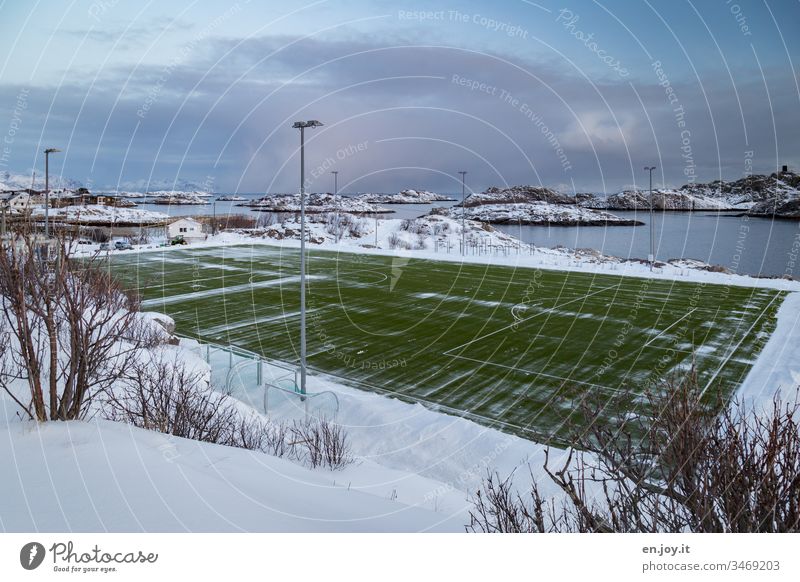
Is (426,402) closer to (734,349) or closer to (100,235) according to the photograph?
(734,349)

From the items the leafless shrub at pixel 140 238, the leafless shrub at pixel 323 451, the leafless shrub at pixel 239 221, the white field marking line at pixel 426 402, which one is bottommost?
the white field marking line at pixel 426 402

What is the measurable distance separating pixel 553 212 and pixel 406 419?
84.1 meters

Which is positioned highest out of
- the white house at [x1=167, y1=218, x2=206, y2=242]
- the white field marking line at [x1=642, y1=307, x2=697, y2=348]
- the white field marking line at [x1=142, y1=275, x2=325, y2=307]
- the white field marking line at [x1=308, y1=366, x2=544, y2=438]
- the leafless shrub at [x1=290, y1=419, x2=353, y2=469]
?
the white house at [x1=167, y1=218, x2=206, y2=242]

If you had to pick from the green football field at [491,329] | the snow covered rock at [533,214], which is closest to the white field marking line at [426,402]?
the green football field at [491,329]

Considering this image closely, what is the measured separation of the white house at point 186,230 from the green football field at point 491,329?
27.5 meters

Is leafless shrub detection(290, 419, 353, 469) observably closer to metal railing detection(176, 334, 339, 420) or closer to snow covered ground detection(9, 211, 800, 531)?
snow covered ground detection(9, 211, 800, 531)

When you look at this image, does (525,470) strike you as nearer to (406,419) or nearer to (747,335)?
(406,419)

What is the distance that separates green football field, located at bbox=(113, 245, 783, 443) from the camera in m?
18.2

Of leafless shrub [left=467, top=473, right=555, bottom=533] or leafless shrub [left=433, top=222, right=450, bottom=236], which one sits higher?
leafless shrub [left=433, top=222, right=450, bottom=236]

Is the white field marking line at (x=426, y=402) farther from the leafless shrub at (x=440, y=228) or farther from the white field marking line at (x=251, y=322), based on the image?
the leafless shrub at (x=440, y=228)

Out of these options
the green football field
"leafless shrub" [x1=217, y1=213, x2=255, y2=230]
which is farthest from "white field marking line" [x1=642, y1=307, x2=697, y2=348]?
"leafless shrub" [x1=217, y1=213, x2=255, y2=230]

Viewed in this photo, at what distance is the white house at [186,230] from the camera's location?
240 ft

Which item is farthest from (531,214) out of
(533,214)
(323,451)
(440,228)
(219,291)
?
(323,451)

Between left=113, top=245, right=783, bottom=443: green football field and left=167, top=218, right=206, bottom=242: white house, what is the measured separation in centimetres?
2755
